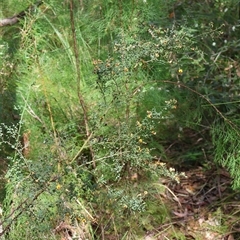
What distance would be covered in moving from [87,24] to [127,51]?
0.90 m

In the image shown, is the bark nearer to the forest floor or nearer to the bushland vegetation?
the bushland vegetation

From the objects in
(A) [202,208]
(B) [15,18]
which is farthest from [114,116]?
(B) [15,18]

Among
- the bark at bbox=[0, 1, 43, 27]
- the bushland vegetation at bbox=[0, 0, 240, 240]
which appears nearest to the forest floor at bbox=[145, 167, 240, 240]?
the bushland vegetation at bbox=[0, 0, 240, 240]

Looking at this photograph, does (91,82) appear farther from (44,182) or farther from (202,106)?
(44,182)

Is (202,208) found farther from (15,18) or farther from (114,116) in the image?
(15,18)

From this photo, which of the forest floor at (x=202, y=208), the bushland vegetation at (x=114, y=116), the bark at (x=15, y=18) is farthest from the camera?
the bark at (x=15, y=18)

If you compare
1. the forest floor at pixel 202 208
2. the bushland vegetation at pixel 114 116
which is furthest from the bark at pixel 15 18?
the forest floor at pixel 202 208

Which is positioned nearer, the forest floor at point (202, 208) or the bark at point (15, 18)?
the forest floor at point (202, 208)

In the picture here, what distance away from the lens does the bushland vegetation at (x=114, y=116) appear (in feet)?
6.88

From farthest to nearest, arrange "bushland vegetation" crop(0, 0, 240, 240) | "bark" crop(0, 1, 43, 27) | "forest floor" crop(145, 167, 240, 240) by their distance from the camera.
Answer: "bark" crop(0, 1, 43, 27), "forest floor" crop(145, 167, 240, 240), "bushland vegetation" crop(0, 0, 240, 240)

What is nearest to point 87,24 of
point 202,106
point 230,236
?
point 202,106

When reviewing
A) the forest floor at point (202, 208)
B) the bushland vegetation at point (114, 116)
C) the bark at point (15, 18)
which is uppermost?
the bark at point (15, 18)

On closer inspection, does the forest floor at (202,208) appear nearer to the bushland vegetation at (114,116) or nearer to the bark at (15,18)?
the bushland vegetation at (114,116)

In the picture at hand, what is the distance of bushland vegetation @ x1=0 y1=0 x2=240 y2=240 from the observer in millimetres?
2098
